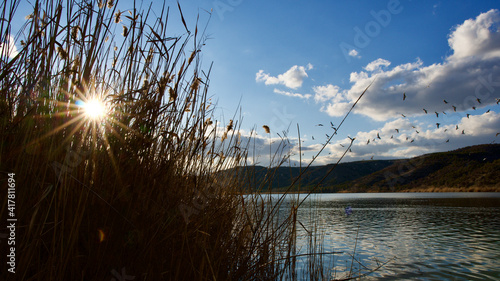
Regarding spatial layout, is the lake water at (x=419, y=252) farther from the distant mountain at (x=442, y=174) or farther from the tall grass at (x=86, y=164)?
the distant mountain at (x=442, y=174)

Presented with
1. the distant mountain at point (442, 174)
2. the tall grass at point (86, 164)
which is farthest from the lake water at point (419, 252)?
the distant mountain at point (442, 174)

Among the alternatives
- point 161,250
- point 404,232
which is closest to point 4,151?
point 161,250

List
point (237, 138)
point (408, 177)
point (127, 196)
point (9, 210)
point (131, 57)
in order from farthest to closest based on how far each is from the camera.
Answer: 1. point (408, 177)
2. point (237, 138)
3. point (131, 57)
4. point (127, 196)
5. point (9, 210)

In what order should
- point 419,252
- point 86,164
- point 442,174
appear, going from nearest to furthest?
point 86,164 → point 419,252 → point 442,174

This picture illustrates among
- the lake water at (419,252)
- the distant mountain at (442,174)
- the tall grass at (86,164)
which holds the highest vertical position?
the distant mountain at (442,174)

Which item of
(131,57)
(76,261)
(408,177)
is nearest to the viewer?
(76,261)

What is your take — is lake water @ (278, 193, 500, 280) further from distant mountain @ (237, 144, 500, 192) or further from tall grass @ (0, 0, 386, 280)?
distant mountain @ (237, 144, 500, 192)

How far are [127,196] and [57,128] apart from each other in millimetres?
489

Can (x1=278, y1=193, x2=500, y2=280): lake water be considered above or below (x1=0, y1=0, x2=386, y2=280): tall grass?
below

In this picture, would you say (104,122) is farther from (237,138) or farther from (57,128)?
(237,138)

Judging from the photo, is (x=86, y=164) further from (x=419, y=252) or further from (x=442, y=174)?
(x=442, y=174)

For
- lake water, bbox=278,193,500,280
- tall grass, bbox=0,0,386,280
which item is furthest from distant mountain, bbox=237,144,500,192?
tall grass, bbox=0,0,386,280

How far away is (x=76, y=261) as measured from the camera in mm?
1250

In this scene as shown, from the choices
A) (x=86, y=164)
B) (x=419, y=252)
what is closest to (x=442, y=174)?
(x=419, y=252)
